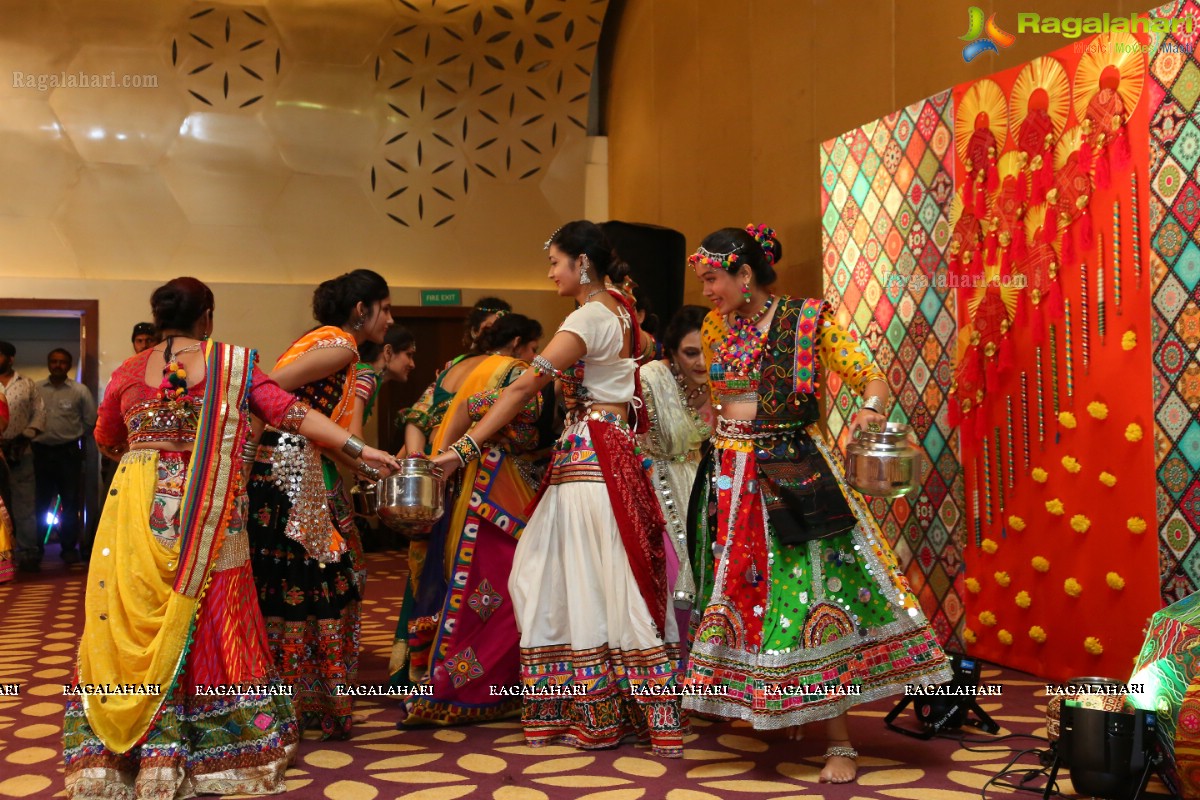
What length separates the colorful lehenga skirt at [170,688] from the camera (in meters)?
3.03

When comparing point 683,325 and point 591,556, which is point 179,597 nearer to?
point 591,556

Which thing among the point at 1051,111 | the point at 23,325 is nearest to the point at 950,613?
the point at 1051,111

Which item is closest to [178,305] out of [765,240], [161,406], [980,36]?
[161,406]

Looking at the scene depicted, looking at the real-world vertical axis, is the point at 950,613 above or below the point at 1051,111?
below

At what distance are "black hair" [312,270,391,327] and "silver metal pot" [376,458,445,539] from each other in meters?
0.80

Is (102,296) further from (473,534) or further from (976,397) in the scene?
(976,397)

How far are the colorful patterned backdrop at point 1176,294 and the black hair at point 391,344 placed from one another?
2.69 metres

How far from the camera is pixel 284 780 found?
3193 mm

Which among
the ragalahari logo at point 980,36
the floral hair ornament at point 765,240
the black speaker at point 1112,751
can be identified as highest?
the ragalahari logo at point 980,36

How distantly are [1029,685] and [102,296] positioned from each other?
742cm

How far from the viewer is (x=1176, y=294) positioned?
12.8 ft

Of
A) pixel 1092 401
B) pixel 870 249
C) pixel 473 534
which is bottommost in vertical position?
pixel 473 534

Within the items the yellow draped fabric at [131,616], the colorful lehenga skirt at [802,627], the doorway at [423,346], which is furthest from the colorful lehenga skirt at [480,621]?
the doorway at [423,346]

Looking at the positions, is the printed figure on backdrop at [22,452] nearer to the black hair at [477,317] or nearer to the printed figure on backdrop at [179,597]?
the black hair at [477,317]
